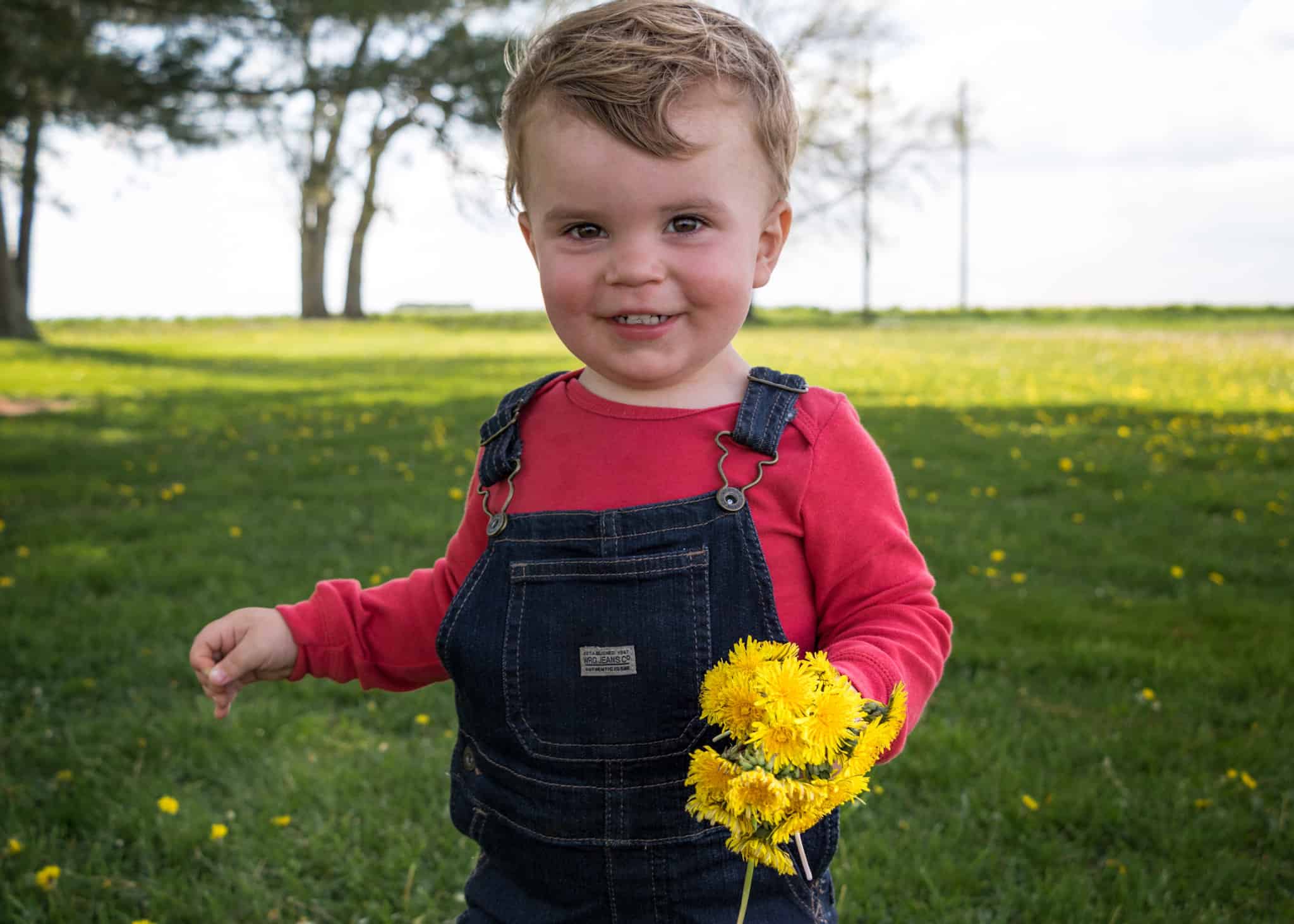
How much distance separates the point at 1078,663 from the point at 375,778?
2.65 metres

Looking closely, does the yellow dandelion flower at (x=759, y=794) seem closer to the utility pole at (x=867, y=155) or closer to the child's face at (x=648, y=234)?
the child's face at (x=648, y=234)

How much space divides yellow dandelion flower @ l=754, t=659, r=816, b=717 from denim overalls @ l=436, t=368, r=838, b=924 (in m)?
0.46

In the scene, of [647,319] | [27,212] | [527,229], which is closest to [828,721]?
[647,319]

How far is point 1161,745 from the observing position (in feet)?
12.3

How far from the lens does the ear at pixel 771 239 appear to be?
191 centimetres

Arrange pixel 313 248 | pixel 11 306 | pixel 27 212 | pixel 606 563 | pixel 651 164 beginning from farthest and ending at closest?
1. pixel 313 248
2. pixel 27 212
3. pixel 11 306
4. pixel 606 563
5. pixel 651 164

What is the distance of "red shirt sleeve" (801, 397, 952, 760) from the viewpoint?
1.69m

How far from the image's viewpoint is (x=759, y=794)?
1.20m

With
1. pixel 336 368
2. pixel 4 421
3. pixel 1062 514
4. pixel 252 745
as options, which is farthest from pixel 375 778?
pixel 336 368

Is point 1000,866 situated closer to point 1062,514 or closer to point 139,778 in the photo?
point 139,778

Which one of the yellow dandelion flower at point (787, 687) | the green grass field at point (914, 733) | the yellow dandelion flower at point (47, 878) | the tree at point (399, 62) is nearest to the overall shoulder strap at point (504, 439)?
the yellow dandelion flower at point (787, 687)

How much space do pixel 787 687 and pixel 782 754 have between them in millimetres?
73

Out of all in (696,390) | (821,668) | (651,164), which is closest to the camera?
(821,668)

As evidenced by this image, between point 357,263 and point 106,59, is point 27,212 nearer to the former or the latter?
point 357,263
